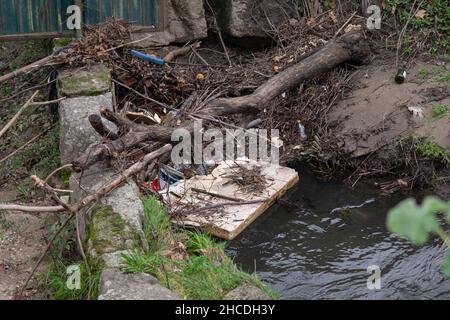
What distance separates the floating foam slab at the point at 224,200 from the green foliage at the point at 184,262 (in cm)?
17

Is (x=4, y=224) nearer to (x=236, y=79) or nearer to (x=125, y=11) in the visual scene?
(x=125, y=11)

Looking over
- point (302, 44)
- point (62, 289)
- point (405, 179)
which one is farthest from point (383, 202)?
point (62, 289)

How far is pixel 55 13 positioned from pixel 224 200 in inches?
110

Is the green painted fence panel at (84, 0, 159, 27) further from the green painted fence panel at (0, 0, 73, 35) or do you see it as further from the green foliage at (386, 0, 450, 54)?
the green foliage at (386, 0, 450, 54)

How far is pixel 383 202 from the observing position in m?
6.49

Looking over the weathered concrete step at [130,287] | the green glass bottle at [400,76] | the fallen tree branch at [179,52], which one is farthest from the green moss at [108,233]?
the green glass bottle at [400,76]

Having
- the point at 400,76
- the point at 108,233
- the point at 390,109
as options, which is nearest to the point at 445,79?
the point at 400,76

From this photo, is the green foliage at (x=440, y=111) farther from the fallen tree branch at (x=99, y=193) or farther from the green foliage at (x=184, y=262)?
the fallen tree branch at (x=99, y=193)

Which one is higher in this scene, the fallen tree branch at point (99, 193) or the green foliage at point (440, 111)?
the green foliage at point (440, 111)

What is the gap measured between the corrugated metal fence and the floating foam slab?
2.08m

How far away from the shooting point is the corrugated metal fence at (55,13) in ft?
23.4

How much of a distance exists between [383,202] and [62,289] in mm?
3179

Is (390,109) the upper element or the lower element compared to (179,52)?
lower

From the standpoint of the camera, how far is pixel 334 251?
223 inches
